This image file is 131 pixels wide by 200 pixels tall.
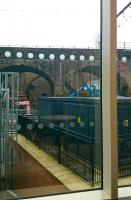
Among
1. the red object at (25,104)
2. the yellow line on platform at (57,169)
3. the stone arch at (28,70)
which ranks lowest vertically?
the yellow line on platform at (57,169)

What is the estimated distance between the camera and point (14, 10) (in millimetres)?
2076

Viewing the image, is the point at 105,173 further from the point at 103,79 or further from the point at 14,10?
the point at 14,10

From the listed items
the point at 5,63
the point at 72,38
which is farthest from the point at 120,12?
the point at 5,63

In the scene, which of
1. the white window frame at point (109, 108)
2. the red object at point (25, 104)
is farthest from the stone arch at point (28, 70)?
the white window frame at point (109, 108)

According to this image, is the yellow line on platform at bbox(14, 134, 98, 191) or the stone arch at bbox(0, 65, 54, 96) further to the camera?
the yellow line on platform at bbox(14, 134, 98, 191)

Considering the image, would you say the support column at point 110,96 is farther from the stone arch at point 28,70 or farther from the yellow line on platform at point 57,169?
the stone arch at point 28,70

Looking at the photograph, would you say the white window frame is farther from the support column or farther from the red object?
the red object

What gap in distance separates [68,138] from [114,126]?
356 millimetres

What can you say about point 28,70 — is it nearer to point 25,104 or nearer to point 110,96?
point 25,104

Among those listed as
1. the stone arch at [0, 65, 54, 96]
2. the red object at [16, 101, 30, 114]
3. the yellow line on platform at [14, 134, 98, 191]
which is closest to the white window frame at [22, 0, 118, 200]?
the yellow line on platform at [14, 134, 98, 191]

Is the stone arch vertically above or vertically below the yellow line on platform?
above

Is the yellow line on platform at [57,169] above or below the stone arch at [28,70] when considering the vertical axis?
below

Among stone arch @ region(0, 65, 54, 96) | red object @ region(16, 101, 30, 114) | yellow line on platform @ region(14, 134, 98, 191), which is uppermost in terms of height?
stone arch @ region(0, 65, 54, 96)

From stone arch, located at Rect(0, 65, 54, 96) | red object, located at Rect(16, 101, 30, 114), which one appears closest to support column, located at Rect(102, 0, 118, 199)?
stone arch, located at Rect(0, 65, 54, 96)
